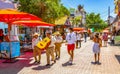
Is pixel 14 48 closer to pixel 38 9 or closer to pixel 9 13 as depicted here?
pixel 9 13

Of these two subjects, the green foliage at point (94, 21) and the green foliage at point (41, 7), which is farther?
the green foliage at point (94, 21)

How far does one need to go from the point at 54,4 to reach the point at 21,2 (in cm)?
358

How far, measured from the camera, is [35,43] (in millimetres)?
14516

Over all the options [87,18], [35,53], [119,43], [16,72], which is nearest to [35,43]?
[35,53]

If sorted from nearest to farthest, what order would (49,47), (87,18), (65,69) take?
(65,69) < (49,47) < (87,18)

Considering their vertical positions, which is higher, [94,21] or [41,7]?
[41,7]

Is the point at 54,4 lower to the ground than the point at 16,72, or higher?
higher

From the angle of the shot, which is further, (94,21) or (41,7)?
(94,21)

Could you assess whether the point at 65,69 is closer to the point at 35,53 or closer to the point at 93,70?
the point at 93,70

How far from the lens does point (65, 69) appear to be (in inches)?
493

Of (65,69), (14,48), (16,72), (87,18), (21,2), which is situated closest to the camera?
(16,72)

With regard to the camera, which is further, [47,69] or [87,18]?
[87,18]

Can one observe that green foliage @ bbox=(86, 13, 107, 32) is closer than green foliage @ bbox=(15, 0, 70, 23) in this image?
No

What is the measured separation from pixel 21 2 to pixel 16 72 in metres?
19.4
